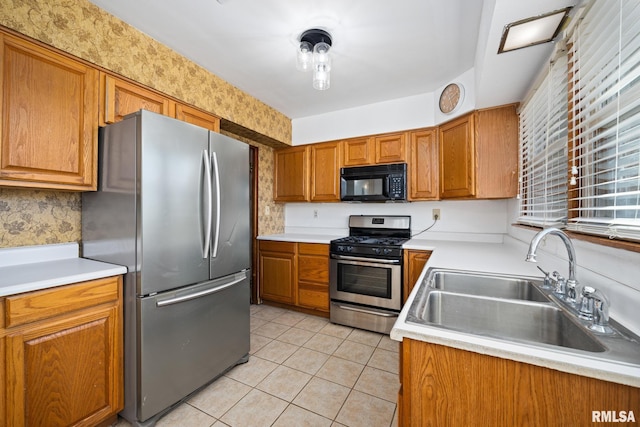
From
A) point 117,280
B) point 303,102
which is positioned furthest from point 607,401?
point 303,102

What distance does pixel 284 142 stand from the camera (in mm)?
3344

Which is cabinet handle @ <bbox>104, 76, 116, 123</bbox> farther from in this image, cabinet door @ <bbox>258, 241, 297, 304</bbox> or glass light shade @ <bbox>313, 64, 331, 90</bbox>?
cabinet door @ <bbox>258, 241, 297, 304</bbox>

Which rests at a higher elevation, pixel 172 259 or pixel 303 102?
pixel 303 102

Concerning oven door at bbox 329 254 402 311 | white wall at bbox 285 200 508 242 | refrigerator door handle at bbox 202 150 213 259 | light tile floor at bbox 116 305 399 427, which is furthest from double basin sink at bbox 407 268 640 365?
white wall at bbox 285 200 508 242

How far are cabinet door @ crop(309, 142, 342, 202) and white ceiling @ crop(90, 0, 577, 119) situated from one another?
0.84 meters

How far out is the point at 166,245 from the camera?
1.49 m

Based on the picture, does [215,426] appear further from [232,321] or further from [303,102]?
[303,102]

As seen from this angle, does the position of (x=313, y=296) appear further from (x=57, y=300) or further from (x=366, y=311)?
(x=57, y=300)

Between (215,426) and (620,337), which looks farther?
(215,426)

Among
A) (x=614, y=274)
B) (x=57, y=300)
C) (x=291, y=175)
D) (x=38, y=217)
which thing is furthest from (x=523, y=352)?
(x=291, y=175)

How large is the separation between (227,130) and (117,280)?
75.8 inches

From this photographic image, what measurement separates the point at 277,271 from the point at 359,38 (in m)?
2.48

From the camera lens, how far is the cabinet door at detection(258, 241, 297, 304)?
3074mm

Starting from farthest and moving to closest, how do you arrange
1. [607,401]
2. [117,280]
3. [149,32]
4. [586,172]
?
[149,32] → [117,280] → [586,172] → [607,401]
